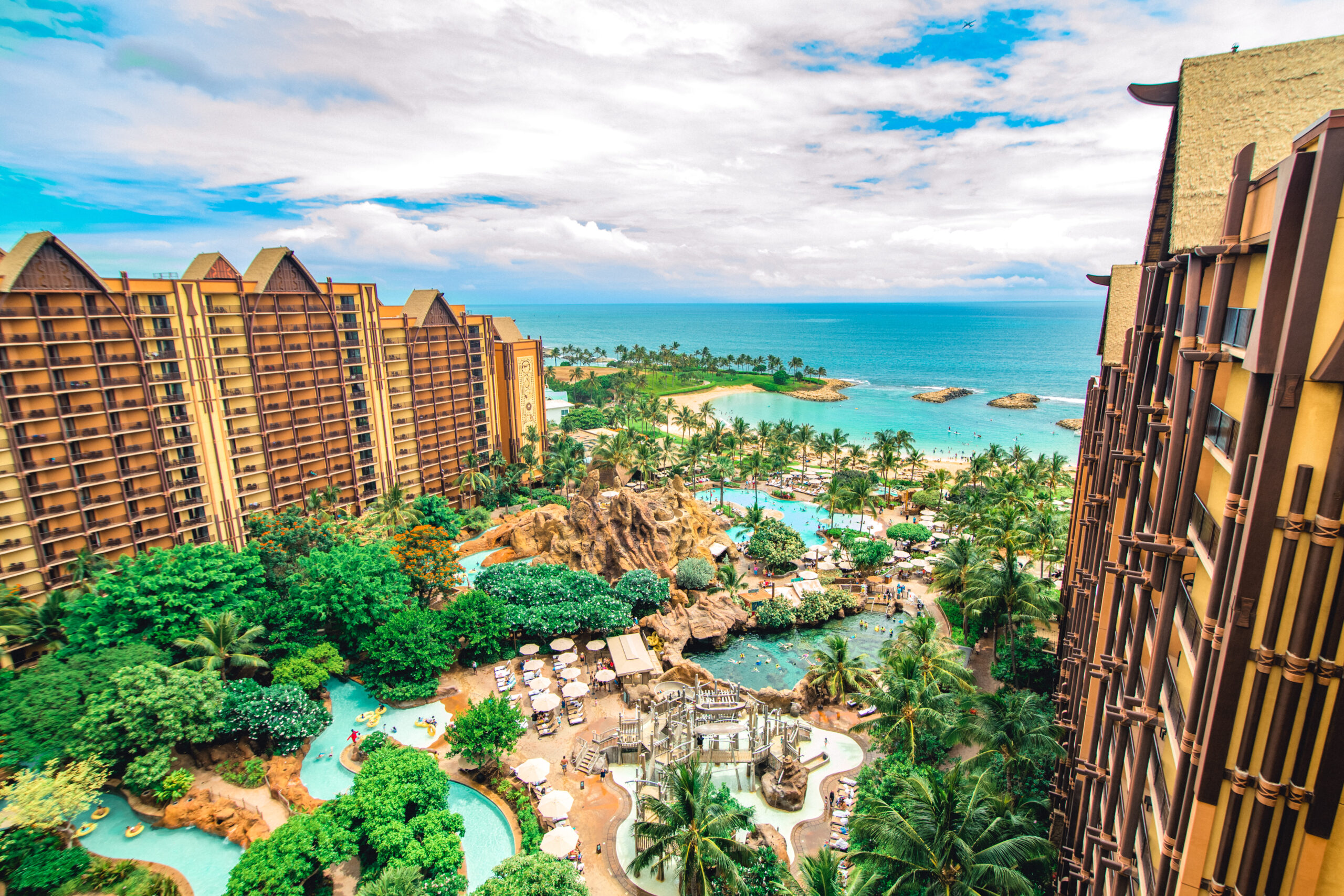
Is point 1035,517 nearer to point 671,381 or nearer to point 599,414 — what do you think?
point 599,414

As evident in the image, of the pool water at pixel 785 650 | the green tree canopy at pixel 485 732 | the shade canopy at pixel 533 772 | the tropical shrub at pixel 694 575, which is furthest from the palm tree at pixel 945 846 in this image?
the tropical shrub at pixel 694 575

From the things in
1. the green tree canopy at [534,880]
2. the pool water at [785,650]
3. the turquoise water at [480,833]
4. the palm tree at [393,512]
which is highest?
the palm tree at [393,512]

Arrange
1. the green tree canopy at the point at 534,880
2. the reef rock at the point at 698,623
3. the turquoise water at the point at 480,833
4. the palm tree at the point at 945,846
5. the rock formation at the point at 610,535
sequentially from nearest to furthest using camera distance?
the palm tree at the point at 945,846, the green tree canopy at the point at 534,880, the turquoise water at the point at 480,833, the reef rock at the point at 698,623, the rock formation at the point at 610,535

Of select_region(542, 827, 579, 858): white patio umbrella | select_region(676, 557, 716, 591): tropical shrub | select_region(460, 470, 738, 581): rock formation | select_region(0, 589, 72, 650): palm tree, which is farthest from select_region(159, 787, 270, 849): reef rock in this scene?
select_region(676, 557, 716, 591): tropical shrub

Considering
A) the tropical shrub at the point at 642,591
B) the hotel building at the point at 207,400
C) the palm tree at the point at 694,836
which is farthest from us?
the tropical shrub at the point at 642,591

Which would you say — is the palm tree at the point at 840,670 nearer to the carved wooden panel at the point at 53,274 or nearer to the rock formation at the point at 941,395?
the carved wooden panel at the point at 53,274

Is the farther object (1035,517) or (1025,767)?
(1035,517)

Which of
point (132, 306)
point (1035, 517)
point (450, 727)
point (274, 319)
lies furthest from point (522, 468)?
point (1035, 517)
